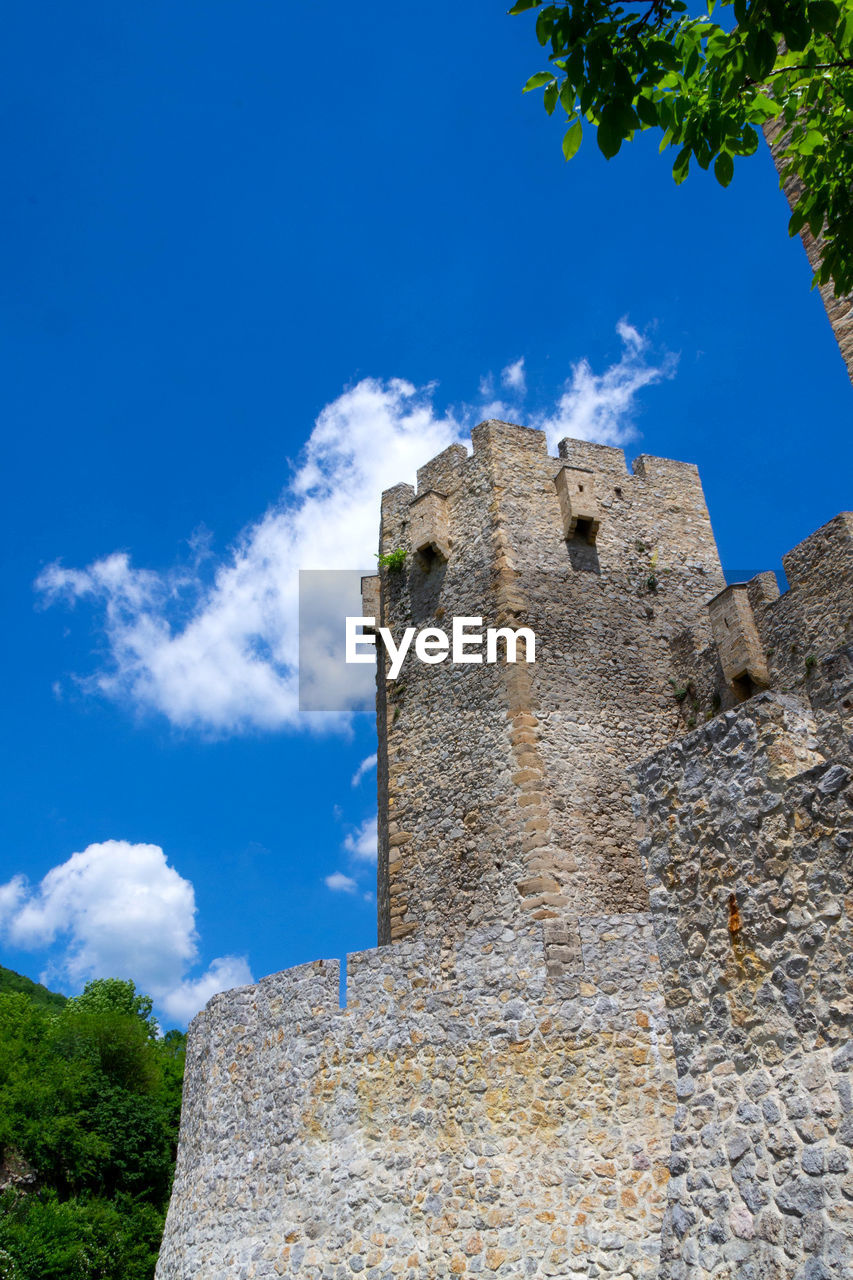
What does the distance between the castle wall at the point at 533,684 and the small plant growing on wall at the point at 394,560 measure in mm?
99

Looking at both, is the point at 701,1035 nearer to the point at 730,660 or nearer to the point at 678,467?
the point at 730,660

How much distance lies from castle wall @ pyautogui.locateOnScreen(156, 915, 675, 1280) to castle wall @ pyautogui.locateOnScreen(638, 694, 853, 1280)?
4.97 feet

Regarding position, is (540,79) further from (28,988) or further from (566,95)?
(28,988)

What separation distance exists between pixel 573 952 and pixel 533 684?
15.3 ft

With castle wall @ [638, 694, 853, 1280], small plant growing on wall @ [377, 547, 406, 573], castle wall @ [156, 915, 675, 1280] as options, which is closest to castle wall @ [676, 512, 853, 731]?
small plant growing on wall @ [377, 547, 406, 573]

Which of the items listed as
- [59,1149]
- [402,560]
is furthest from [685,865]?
[59,1149]

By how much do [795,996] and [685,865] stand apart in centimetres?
102

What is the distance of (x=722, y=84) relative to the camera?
451 cm

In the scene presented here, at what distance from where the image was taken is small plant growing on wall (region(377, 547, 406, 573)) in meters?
14.2

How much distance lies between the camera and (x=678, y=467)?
50.9 feet

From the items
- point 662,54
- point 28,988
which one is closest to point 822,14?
point 662,54

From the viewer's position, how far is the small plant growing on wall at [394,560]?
14.2 metres

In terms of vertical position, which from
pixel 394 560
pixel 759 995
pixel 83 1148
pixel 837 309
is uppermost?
pixel 394 560

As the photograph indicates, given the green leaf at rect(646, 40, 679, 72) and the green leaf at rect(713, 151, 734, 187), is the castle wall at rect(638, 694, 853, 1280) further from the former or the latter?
→ the green leaf at rect(646, 40, 679, 72)
